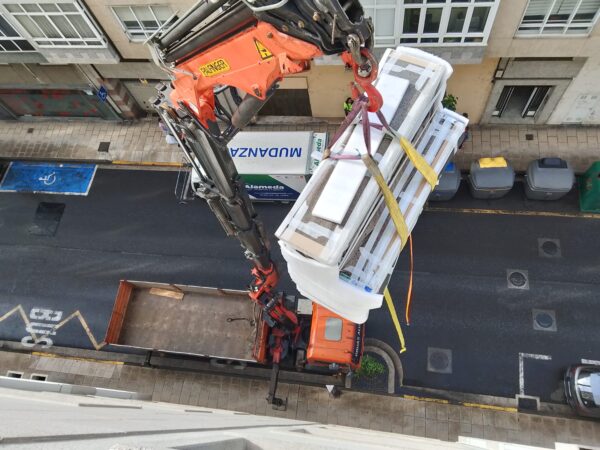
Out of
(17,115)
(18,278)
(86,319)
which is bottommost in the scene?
(86,319)

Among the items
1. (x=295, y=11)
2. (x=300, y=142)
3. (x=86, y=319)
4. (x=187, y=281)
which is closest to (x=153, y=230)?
(x=187, y=281)

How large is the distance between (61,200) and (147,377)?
33.9ft

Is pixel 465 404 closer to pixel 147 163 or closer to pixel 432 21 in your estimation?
pixel 432 21

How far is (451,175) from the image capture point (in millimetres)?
19391

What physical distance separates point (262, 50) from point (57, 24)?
45.7 feet

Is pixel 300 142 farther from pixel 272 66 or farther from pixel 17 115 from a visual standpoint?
pixel 17 115

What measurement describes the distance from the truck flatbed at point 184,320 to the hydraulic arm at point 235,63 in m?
4.56

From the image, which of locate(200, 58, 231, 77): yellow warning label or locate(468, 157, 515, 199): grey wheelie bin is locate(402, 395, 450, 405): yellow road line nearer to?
locate(468, 157, 515, 199): grey wheelie bin

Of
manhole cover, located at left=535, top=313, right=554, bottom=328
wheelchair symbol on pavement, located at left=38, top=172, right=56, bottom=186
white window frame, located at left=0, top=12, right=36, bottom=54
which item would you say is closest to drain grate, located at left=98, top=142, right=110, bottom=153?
wheelchair symbol on pavement, located at left=38, top=172, right=56, bottom=186

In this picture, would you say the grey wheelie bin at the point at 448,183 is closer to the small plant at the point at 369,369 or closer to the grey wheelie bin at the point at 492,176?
the grey wheelie bin at the point at 492,176

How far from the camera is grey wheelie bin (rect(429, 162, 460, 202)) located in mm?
19250

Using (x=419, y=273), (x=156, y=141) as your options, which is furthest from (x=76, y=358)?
(x=419, y=273)

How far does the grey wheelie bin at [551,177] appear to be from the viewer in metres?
18.6

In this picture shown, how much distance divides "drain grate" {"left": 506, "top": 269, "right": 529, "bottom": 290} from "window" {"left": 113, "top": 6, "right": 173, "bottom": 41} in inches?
657
